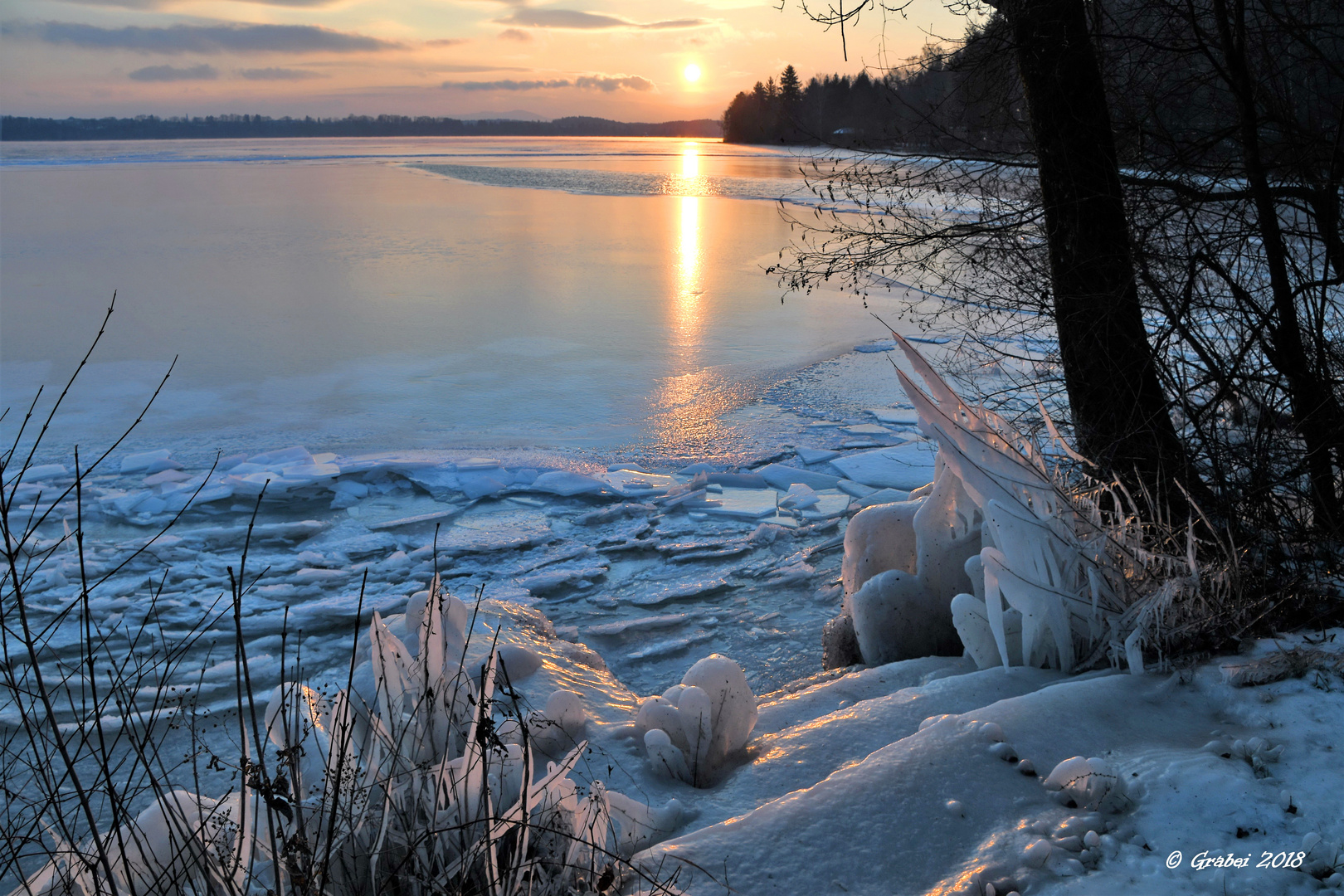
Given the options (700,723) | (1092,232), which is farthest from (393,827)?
(1092,232)

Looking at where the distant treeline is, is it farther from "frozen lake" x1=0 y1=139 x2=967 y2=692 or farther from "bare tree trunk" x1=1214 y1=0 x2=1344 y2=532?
"frozen lake" x1=0 y1=139 x2=967 y2=692

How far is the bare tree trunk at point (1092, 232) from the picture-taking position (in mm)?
4148

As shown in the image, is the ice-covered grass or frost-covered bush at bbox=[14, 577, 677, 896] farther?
the ice-covered grass

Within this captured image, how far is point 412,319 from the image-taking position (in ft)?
35.2

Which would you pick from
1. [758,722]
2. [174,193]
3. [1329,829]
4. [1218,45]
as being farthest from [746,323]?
[174,193]

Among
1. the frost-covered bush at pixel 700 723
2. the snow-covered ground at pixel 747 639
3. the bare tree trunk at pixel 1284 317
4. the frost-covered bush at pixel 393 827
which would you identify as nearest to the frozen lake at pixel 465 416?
the snow-covered ground at pixel 747 639

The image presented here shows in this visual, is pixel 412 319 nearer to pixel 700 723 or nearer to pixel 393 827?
pixel 700 723

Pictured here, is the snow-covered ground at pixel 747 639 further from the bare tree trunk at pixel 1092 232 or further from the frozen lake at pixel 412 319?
the bare tree trunk at pixel 1092 232

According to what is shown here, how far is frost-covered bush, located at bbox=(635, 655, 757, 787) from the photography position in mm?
2883

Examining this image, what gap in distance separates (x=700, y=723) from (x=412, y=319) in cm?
878

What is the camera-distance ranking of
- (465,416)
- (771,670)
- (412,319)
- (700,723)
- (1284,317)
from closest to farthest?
(700,723)
(1284,317)
(771,670)
(465,416)
(412,319)

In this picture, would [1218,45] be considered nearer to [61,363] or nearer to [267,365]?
[267,365]

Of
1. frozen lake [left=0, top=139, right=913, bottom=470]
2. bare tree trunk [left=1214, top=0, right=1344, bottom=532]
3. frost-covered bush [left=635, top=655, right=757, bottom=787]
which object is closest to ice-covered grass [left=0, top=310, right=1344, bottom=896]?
frost-covered bush [left=635, top=655, right=757, bottom=787]

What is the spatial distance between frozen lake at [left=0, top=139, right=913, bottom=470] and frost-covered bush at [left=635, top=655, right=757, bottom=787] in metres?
3.81
